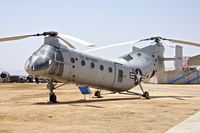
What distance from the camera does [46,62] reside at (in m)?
20.3

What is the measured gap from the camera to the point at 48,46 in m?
21.2

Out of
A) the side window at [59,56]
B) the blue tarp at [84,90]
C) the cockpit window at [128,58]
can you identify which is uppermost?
the cockpit window at [128,58]

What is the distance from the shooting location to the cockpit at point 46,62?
20.1 metres

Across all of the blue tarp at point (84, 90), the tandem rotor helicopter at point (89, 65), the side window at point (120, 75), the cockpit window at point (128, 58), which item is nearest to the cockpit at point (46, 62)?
the tandem rotor helicopter at point (89, 65)

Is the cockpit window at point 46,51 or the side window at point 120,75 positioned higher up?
the cockpit window at point 46,51

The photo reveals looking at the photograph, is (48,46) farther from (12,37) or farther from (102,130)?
(102,130)

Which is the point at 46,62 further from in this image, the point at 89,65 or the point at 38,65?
the point at 89,65

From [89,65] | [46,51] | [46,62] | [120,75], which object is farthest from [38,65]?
[120,75]

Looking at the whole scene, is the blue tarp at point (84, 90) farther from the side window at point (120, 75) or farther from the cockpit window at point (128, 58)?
the cockpit window at point (128, 58)

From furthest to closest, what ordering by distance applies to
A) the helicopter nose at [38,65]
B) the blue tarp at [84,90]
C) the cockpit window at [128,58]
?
the cockpit window at [128,58]
the blue tarp at [84,90]
the helicopter nose at [38,65]

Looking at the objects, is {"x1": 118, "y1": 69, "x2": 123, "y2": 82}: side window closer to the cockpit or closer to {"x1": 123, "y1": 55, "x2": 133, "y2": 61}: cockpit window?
{"x1": 123, "y1": 55, "x2": 133, "y2": 61}: cockpit window

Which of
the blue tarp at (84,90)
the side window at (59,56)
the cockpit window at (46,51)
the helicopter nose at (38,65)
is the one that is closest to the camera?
the helicopter nose at (38,65)

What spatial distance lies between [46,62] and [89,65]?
3.95 meters

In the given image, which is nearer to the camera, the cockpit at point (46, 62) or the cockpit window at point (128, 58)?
the cockpit at point (46, 62)
